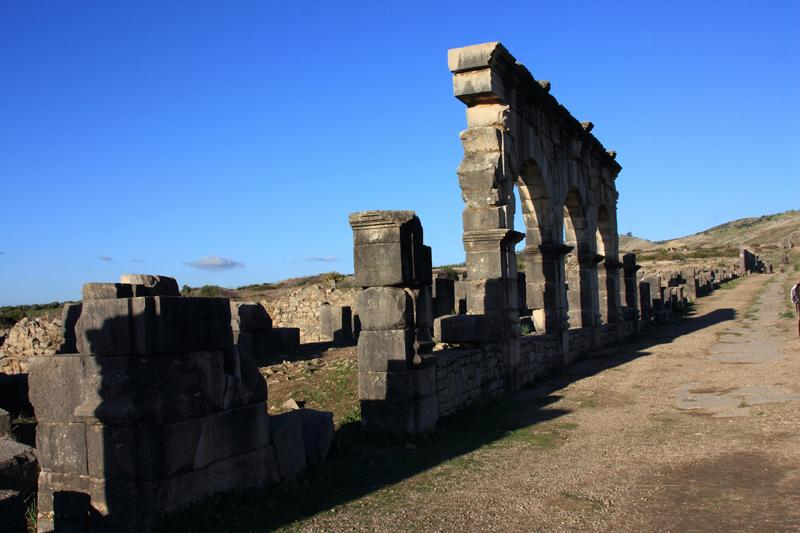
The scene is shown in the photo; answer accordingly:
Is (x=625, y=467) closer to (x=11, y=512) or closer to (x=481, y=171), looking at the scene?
(x=11, y=512)

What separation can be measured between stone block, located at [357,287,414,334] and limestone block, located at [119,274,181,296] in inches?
101

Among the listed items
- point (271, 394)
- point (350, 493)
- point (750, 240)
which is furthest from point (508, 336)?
point (750, 240)

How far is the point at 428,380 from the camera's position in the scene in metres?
9.09

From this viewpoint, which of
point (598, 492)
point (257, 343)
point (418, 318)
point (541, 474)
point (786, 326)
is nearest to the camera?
point (598, 492)

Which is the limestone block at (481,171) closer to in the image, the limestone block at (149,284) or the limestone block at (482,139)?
the limestone block at (482,139)

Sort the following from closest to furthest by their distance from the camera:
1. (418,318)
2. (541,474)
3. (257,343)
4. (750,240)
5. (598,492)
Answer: (598,492) → (541,474) → (418,318) → (257,343) → (750,240)

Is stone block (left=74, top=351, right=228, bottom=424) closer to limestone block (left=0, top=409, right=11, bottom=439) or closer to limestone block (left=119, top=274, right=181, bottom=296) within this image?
limestone block (left=119, top=274, right=181, bottom=296)

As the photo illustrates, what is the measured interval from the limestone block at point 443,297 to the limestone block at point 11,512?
1520 cm

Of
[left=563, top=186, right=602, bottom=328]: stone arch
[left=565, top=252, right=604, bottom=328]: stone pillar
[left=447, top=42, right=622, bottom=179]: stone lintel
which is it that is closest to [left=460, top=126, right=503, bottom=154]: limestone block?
[left=447, top=42, right=622, bottom=179]: stone lintel

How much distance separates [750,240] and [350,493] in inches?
3599

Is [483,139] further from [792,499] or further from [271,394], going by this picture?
[792,499]

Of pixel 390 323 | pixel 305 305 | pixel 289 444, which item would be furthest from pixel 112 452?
pixel 305 305

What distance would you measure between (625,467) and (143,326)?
4.56 m

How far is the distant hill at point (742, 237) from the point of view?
8206cm
